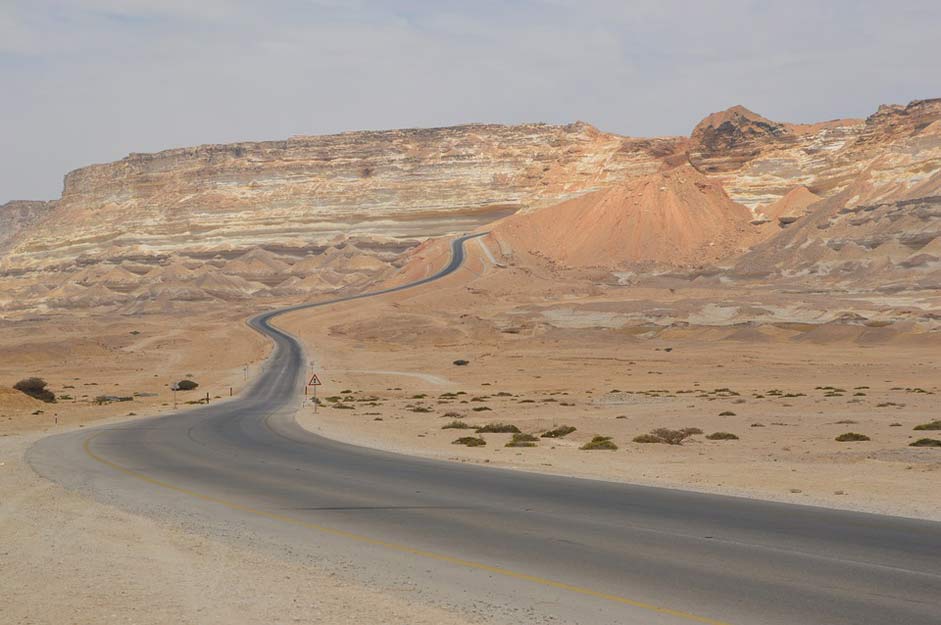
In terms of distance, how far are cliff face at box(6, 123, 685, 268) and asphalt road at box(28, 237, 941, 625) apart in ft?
461

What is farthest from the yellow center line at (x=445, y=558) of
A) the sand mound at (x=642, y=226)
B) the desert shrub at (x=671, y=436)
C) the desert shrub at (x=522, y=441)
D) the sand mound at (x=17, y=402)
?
the sand mound at (x=642, y=226)

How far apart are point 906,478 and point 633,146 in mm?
149461

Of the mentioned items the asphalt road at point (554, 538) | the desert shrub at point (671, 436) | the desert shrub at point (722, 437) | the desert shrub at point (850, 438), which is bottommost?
the desert shrub at point (722, 437)

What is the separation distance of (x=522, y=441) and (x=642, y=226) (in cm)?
11430

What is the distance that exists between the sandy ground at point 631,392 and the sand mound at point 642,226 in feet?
60.6

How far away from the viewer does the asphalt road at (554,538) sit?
9742 millimetres

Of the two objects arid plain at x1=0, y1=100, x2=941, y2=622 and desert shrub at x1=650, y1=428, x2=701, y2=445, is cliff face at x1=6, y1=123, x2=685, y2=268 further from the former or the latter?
desert shrub at x1=650, y1=428, x2=701, y2=445

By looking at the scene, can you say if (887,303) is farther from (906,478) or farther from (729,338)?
(906,478)

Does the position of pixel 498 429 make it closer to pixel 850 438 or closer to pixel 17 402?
pixel 850 438

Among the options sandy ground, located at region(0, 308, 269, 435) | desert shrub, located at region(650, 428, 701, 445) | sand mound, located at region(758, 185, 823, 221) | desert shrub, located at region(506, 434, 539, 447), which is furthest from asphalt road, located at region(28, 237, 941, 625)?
sand mound, located at region(758, 185, 823, 221)

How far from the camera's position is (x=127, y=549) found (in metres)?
12.9

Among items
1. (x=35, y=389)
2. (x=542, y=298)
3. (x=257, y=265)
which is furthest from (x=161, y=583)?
(x=257, y=265)

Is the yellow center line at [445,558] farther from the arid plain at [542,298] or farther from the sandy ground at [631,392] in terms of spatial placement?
the sandy ground at [631,392]

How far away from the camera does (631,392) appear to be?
5362 centimetres
